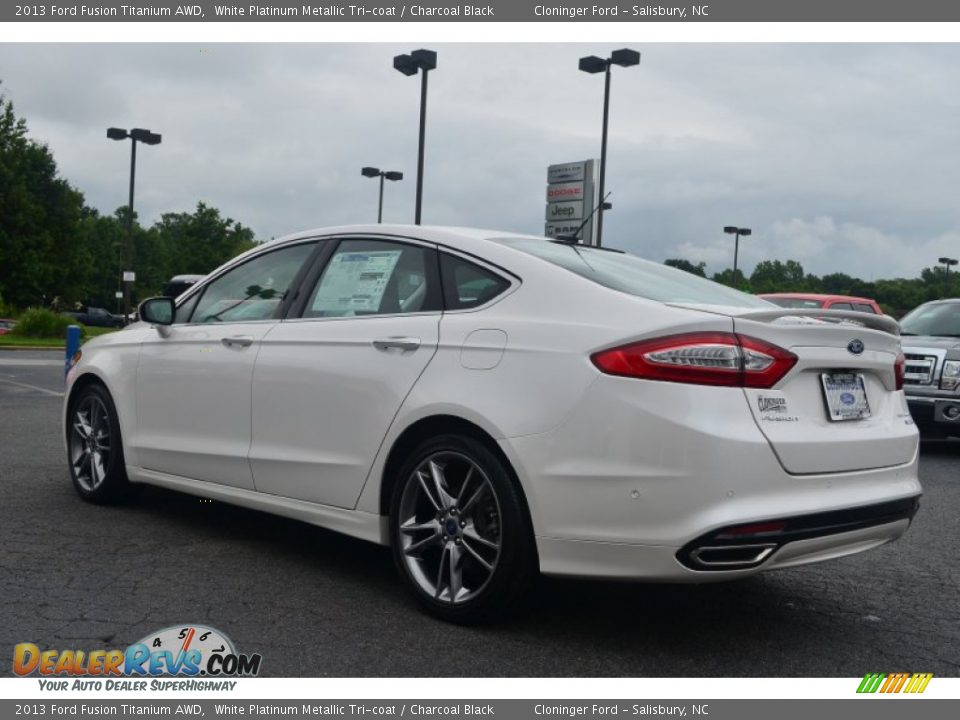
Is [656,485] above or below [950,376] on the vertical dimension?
below

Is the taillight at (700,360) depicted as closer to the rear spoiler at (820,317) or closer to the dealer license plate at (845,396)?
the rear spoiler at (820,317)

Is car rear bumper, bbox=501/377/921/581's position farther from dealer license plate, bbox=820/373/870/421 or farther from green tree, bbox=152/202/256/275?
green tree, bbox=152/202/256/275

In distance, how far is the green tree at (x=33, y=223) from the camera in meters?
49.2

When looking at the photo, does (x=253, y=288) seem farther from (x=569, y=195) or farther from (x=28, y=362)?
(x=569, y=195)

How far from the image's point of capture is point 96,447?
620cm

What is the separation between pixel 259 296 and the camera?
5.36 m

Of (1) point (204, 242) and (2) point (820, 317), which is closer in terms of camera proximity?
(2) point (820, 317)

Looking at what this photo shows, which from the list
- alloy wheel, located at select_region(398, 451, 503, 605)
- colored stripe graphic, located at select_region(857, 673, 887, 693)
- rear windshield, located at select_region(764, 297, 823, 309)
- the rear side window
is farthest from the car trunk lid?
rear windshield, located at select_region(764, 297, 823, 309)

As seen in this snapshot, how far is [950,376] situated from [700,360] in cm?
774

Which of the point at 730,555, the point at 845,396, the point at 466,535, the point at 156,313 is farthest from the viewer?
the point at 156,313

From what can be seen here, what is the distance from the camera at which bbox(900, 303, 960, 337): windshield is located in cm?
1125

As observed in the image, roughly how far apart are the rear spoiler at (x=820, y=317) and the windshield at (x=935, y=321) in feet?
24.8

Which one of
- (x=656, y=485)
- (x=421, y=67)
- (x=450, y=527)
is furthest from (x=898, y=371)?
(x=421, y=67)

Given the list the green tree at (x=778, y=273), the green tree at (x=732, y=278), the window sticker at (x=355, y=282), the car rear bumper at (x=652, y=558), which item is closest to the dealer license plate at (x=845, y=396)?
the car rear bumper at (x=652, y=558)
